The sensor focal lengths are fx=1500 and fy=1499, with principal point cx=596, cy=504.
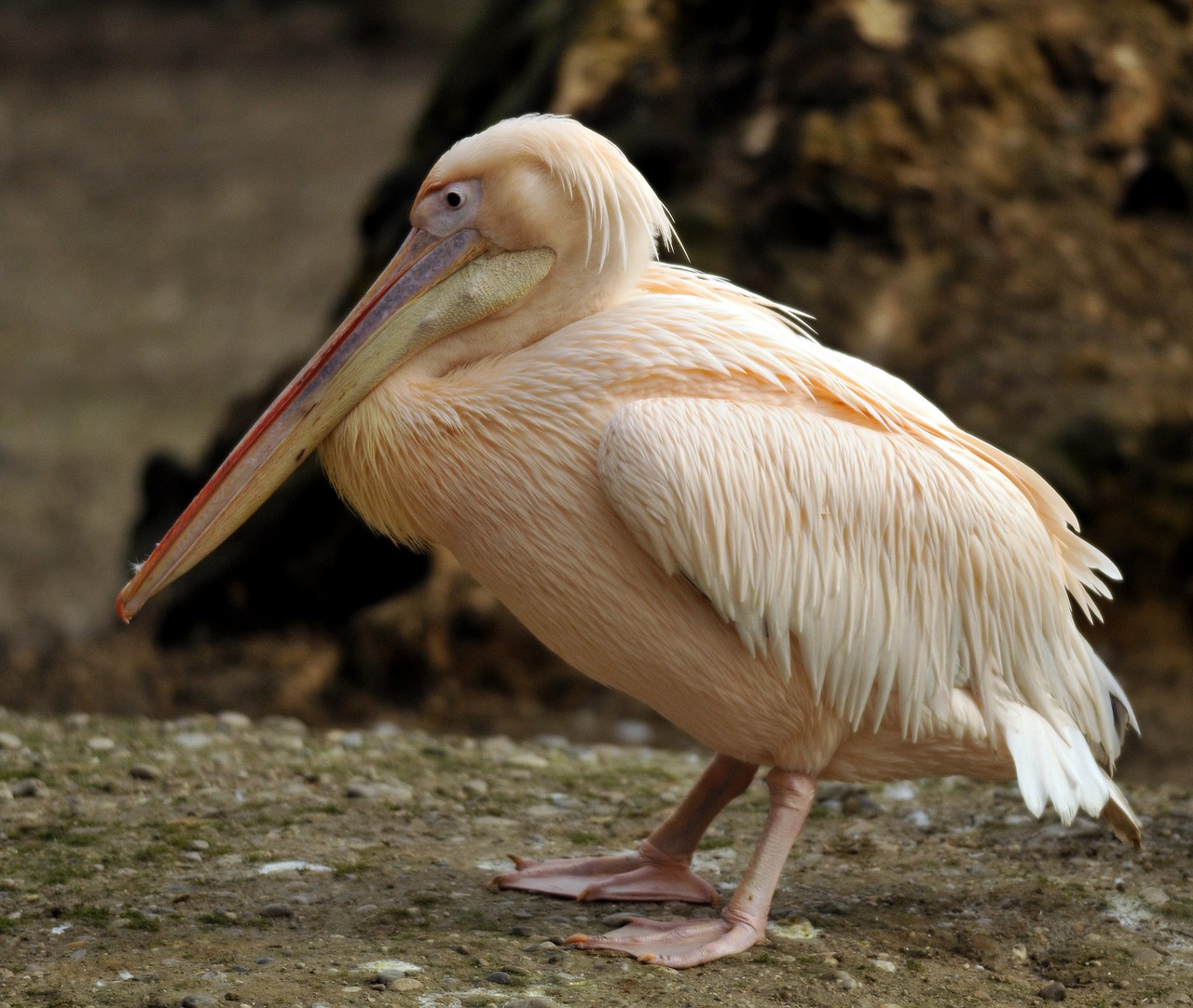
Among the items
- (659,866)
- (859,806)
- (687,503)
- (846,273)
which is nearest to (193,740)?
(659,866)

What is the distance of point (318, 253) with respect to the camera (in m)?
15.1

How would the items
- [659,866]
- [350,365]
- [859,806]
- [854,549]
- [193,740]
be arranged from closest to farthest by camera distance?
1. [854,549]
2. [350,365]
3. [659,866]
4. [859,806]
5. [193,740]

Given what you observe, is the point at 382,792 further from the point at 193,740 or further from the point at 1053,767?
the point at 1053,767

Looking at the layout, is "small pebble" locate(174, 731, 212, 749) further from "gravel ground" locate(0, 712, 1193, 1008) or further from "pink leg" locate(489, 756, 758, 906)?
"pink leg" locate(489, 756, 758, 906)

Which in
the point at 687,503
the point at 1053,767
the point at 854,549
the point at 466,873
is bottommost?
the point at 466,873

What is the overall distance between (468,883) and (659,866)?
1.47 feet

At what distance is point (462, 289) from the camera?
10.4 feet

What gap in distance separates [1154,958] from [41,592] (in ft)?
25.2

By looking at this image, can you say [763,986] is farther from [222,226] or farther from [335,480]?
[222,226]

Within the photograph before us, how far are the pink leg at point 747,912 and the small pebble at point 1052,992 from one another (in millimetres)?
575

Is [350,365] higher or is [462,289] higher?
[462,289]

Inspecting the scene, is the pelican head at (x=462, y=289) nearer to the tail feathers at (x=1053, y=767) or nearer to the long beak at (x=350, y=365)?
the long beak at (x=350, y=365)

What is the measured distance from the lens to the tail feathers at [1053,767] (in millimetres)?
2955

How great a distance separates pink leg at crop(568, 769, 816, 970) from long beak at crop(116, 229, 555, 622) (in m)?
1.14
